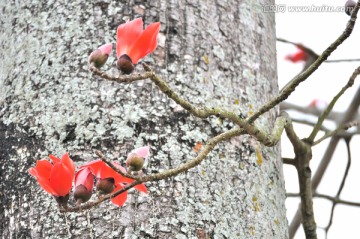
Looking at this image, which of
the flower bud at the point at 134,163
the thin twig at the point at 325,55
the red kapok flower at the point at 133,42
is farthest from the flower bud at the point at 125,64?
the thin twig at the point at 325,55

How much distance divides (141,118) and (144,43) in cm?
23

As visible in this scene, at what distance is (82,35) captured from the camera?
4.24 ft

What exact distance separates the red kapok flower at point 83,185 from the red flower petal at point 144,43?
0.17 metres

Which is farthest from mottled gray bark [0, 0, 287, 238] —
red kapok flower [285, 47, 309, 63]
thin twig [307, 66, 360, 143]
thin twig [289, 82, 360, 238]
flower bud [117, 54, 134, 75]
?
red kapok flower [285, 47, 309, 63]

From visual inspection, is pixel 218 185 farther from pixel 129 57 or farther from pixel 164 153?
pixel 129 57

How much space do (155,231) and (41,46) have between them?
0.44m

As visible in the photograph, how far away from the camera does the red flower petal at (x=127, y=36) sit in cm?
98

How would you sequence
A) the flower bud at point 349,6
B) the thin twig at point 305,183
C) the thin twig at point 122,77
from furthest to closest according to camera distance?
the thin twig at point 305,183 < the flower bud at point 349,6 < the thin twig at point 122,77

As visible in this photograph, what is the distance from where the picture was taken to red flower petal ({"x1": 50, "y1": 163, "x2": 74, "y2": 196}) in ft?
3.12

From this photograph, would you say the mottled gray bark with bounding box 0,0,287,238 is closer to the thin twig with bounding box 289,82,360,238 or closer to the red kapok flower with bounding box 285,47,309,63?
the thin twig with bounding box 289,82,360,238

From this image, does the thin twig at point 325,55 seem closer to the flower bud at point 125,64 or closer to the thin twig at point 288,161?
the flower bud at point 125,64

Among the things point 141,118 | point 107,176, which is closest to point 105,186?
point 107,176

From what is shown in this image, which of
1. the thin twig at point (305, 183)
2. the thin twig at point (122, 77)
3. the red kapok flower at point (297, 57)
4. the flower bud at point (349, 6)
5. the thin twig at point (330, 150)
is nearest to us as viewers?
the thin twig at point (122, 77)

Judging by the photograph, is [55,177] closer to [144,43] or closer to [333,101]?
[144,43]
